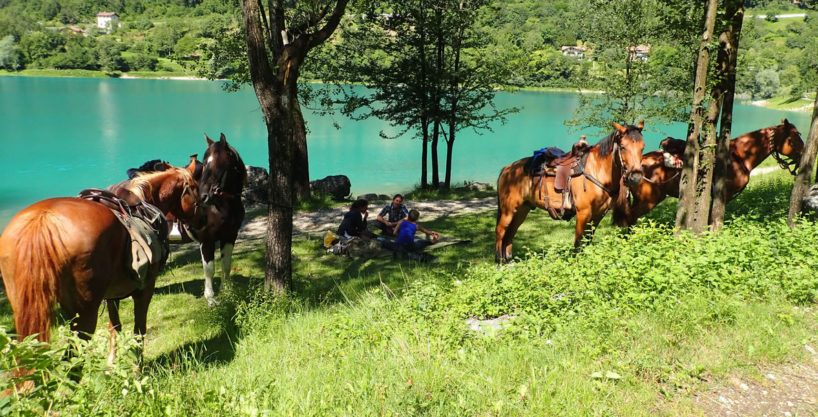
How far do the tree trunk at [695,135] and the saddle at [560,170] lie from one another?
163cm

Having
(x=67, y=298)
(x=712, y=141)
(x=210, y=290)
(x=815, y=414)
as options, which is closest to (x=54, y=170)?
(x=210, y=290)

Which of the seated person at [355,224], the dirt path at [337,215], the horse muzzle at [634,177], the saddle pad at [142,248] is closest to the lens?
the saddle pad at [142,248]

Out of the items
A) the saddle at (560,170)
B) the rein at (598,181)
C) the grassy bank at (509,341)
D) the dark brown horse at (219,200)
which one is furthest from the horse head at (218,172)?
the rein at (598,181)

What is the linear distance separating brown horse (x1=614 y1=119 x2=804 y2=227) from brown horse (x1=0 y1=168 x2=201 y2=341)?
29.3 feet

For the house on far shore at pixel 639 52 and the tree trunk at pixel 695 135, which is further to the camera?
the house on far shore at pixel 639 52

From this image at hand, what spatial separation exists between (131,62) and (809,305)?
135 metres

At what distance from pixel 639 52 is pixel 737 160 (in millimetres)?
11881

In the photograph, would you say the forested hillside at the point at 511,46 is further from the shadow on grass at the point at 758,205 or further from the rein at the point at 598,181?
the rein at the point at 598,181

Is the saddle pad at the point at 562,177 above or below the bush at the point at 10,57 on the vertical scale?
below

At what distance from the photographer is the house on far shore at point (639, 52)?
20.4m

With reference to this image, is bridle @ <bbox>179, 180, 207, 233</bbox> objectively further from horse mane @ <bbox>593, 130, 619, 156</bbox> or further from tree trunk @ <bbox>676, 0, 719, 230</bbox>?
tree trunk @ <bbox>676, 0, 719, 230</bbox>

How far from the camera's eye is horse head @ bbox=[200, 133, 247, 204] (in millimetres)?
8148

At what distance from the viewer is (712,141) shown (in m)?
8.30

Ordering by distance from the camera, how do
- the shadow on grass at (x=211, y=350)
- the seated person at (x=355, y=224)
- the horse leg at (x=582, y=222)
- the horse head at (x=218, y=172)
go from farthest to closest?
1. the seated person at (x=355, y=224)
2. the horse leg at (x=582, y=222)
3. the horse head at (x=218, y=172)
4. the shadow on grass at (x=211, y=350)
